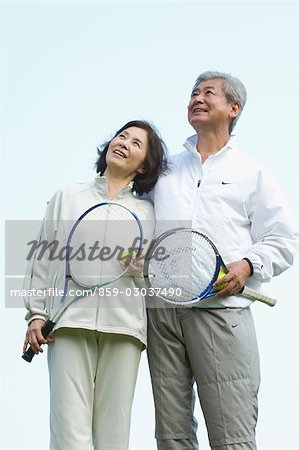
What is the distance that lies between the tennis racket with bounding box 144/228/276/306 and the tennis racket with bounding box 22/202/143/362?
0.51 feet

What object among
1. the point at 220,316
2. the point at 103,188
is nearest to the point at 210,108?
the point at 103,188

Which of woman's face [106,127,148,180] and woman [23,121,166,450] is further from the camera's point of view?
woman's face [106,127,148,180]

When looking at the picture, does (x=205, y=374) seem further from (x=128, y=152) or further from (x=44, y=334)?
(x=128, y=152)

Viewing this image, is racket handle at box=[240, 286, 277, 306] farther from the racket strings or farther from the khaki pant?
the racket strings

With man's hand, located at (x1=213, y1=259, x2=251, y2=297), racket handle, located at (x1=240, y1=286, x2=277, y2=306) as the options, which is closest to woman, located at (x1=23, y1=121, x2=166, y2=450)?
man's hand, located at (x1=213, y1=259, x2=251, y2=297)

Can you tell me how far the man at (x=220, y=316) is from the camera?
174 inches

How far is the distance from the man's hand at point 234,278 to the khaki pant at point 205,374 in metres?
0.16

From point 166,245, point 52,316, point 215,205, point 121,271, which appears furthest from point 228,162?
point 52,316

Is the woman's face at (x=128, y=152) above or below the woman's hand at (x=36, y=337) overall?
above

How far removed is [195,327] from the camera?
4.48 metres

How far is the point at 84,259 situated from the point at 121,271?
0.24 m

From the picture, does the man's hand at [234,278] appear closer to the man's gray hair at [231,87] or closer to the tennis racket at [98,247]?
the tennis racket at [98,247]

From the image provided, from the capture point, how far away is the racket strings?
14.5 feet

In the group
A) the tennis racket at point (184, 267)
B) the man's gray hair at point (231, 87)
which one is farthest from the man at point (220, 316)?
the man's gray hair at point (231, 87)
